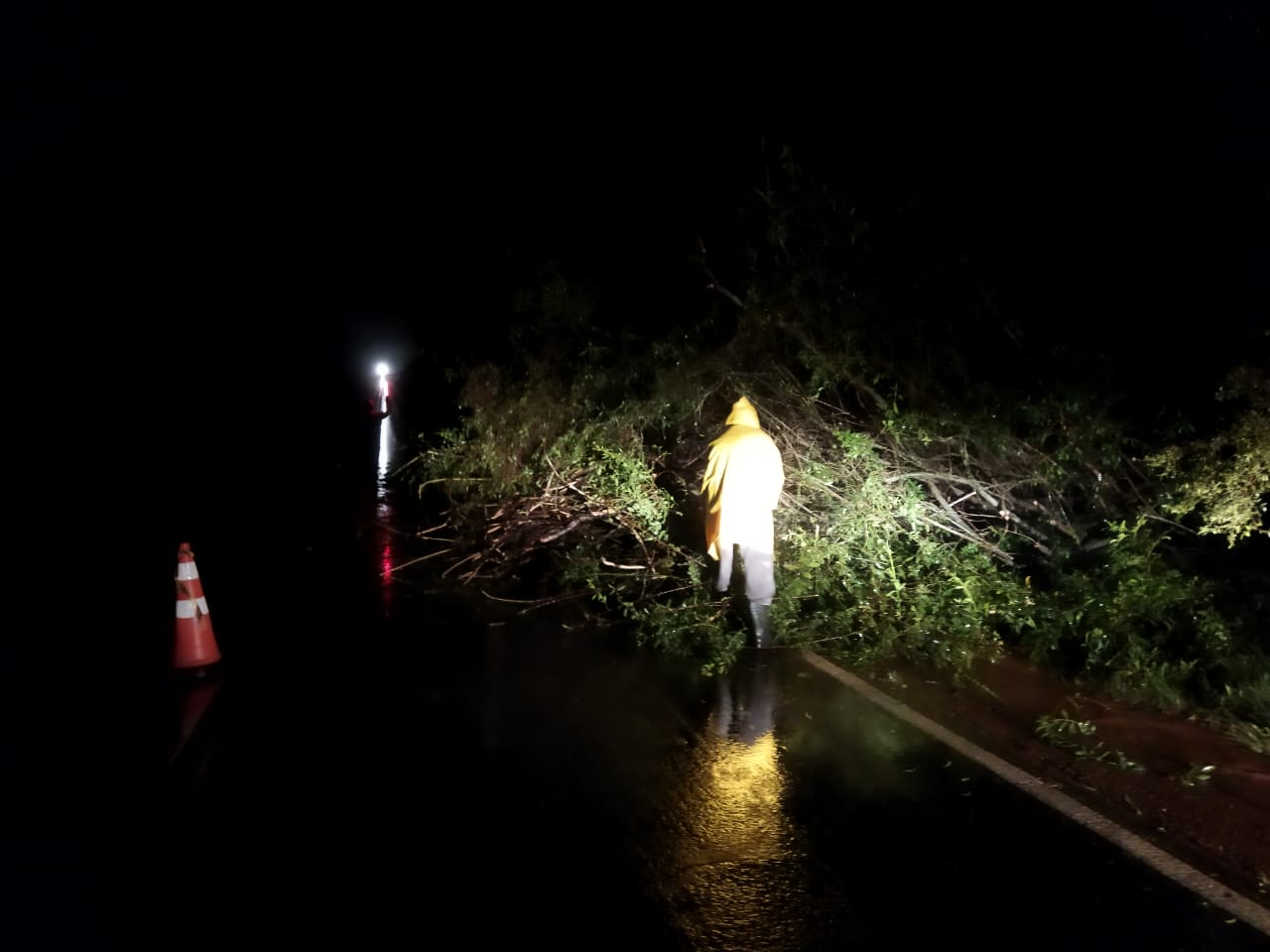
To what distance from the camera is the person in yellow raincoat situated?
7148mm

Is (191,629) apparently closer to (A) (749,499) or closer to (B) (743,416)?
(A) (749,499)

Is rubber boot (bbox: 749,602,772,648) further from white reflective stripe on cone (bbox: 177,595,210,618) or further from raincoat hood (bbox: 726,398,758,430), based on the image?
white reflective stripe on cone (bbox: 177,595,210,618)

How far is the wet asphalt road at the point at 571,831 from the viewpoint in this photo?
3865mm

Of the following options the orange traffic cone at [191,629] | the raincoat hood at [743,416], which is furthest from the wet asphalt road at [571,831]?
the raincoat hood at [743,416]

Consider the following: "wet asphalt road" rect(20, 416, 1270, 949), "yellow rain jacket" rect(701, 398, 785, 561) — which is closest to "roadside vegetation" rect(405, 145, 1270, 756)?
"yellow rain jacket" rect(701, 398, 785, 561)

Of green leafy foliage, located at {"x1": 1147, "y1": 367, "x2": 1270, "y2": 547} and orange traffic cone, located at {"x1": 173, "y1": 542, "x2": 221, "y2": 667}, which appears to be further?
orange traffic cone, located at {"x1": 173, "y1": 542, "x2": 221, "y2": 667}

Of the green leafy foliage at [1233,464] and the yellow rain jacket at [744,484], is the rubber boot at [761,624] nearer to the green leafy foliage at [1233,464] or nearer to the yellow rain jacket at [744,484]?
the yellow rain jacket at [744,484]

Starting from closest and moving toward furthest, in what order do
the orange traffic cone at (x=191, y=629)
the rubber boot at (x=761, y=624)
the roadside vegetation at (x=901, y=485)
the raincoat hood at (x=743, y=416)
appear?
the roadside vegetation at (x=901, y=485) < the orange traffic cone at (x=191, y=629) < the rubber boot at (x=761, y=624) < the raincoat hood at (x=743, y=416)

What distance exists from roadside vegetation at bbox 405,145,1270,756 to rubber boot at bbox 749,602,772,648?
0.53 feet

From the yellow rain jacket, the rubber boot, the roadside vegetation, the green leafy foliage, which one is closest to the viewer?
the green leafy foliage

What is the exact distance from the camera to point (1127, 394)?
708cm

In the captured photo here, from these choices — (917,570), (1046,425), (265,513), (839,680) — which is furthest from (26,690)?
(265,513)

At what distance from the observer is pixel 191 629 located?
6957 mm

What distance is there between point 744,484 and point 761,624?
977mm
